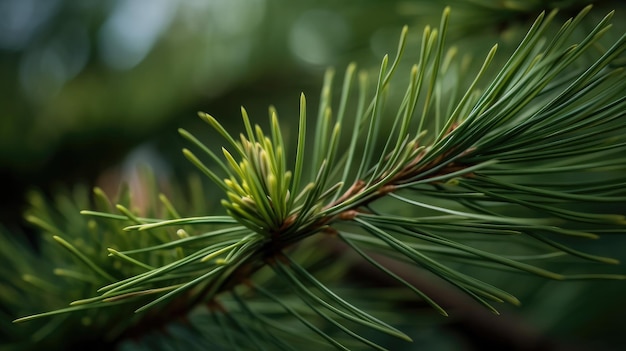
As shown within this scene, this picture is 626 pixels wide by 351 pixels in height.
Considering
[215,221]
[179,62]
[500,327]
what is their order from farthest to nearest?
[179,62] → [500,327] → [215,221]

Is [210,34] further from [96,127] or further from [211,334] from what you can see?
[211,334]

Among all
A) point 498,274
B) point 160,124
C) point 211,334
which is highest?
point 160,124

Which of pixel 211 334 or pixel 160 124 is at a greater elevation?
pixel 160 124

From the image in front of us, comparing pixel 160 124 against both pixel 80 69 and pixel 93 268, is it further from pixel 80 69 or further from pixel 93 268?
pixel 93 268

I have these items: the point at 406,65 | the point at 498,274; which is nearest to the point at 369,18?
the point at 406,65

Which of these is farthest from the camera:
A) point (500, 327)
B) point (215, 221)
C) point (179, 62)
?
point (179, 62)

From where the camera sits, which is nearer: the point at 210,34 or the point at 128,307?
the point at 128,307
